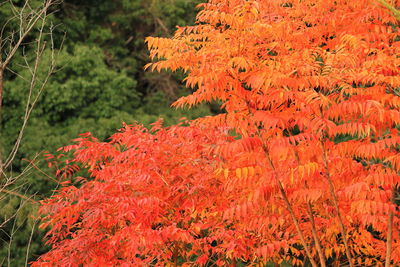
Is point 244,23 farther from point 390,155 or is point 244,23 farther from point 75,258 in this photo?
point 75,258

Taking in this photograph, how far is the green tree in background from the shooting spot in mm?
10680

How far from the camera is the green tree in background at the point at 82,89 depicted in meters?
10.7

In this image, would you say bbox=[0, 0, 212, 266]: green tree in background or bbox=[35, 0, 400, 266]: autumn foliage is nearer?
bbox=[35, 0, 400, 266]: autumn foliage

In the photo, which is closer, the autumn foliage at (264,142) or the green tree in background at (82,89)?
the autumn foliage at (264,142)

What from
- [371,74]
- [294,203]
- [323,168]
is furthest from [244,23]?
[294,203]

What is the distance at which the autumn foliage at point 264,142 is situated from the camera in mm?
4594

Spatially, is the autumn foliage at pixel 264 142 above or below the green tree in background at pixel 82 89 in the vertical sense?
above

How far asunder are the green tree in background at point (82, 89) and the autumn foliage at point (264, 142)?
3871 mm

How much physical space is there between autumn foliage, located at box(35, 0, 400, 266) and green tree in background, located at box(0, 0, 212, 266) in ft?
12.7

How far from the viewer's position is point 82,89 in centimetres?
1334

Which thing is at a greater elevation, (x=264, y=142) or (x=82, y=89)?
(x=264, y=142)

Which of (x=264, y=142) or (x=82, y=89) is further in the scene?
(x=82, y=89)

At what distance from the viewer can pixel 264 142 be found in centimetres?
479

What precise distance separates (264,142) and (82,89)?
9.38 meters
